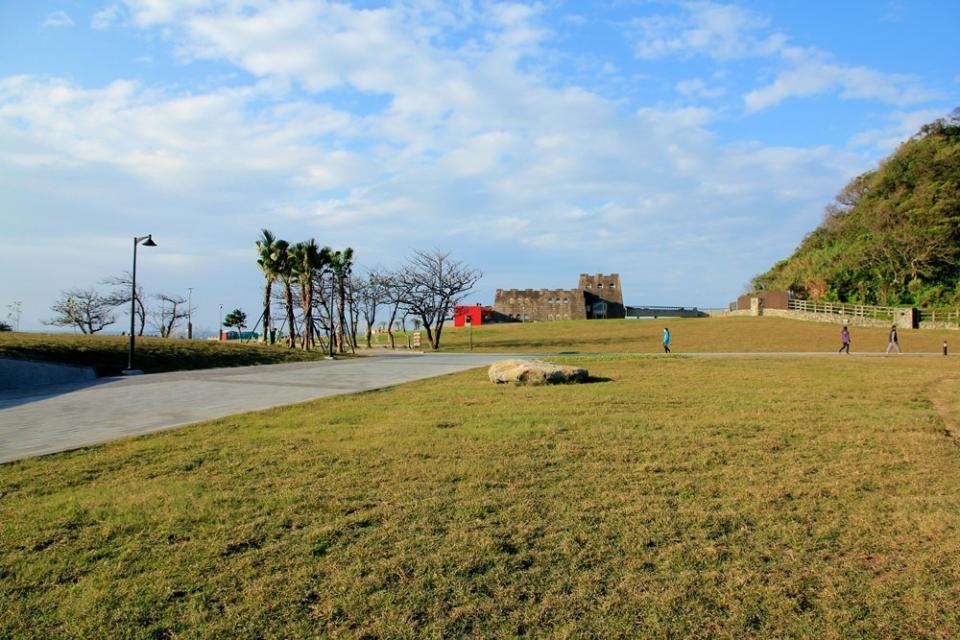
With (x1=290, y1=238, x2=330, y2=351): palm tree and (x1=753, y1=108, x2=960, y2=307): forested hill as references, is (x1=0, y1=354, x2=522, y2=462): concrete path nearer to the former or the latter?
(x1=290, y1=238, x2=330, y2=351): palm tree

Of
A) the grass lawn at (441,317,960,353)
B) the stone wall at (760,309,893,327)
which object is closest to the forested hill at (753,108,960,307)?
the stone wall at (760,309,893,327)

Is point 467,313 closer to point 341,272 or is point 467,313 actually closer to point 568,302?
point 568,302

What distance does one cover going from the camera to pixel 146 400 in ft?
45.9

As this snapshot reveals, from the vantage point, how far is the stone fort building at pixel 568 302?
91.8 meters

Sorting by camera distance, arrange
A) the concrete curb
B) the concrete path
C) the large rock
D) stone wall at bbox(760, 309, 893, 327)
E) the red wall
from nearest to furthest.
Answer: the concrete path < the large rock < the concrete curb < stone wall at bbox(760, 309, 893, 327) < the red wall

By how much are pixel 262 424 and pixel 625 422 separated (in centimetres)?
613

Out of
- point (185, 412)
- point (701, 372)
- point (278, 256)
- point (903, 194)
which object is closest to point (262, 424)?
point (185, 412)

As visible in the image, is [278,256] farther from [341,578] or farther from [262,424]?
[341,578]

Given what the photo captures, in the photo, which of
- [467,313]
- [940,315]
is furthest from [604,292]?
[940,315]

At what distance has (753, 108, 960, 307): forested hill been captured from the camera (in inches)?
2131

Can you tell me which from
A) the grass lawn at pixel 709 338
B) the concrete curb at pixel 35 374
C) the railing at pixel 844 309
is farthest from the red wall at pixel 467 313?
the concrete curb at pixel 35 374

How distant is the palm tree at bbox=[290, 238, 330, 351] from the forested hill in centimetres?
4938

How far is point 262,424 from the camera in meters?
10.5

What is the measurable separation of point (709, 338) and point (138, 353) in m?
34.8
